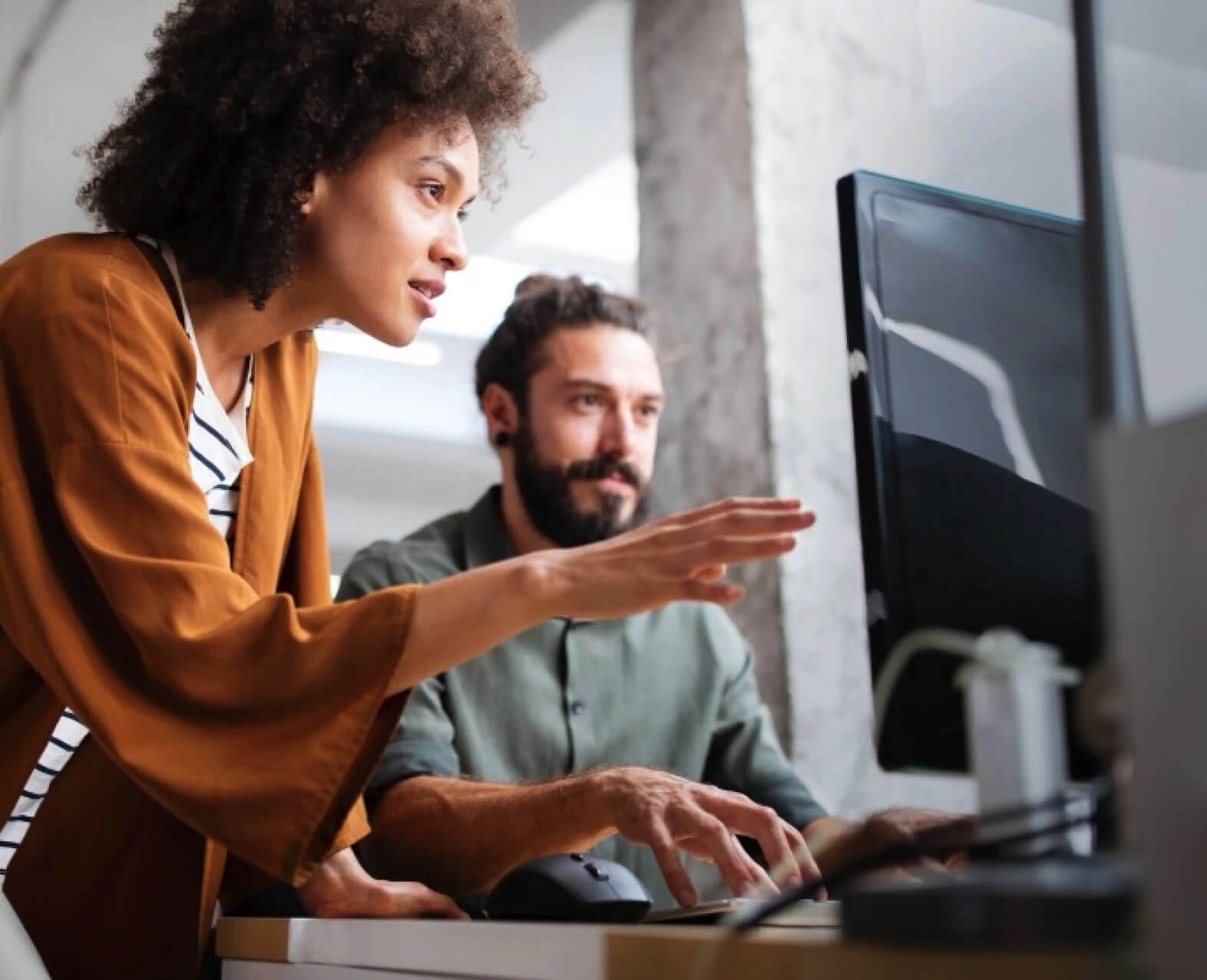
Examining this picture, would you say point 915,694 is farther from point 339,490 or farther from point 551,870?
point 339,490

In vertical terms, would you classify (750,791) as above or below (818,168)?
below

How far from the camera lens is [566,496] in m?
1.74

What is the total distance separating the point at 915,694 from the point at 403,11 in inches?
31.1

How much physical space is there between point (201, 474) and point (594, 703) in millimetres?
637

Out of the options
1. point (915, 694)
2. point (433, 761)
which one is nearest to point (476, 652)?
point (915, 694)

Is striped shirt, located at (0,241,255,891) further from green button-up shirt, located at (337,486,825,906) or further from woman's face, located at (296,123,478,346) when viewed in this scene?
green button-up shirt, located at (337,486,825,906)

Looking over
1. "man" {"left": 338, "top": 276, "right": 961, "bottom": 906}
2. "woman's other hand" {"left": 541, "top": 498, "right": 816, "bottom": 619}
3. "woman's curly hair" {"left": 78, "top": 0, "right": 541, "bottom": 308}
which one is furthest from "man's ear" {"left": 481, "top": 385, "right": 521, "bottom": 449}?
"woman's other hand" {"left": 541, "top": 498, "right": 816, "bottom": 619}

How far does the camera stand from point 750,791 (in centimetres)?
146

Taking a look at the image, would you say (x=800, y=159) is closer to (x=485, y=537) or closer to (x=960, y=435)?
(x=485, y=537)

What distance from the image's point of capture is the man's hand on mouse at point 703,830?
0.81 metres

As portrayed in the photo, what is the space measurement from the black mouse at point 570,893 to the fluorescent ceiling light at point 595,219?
8.11 ft

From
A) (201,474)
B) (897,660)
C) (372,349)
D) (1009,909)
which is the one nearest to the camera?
(1009,909)

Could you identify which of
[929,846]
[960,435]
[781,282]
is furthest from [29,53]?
[929,846]

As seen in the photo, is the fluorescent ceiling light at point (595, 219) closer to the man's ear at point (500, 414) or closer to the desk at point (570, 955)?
the man's ear at point (500, 414)
